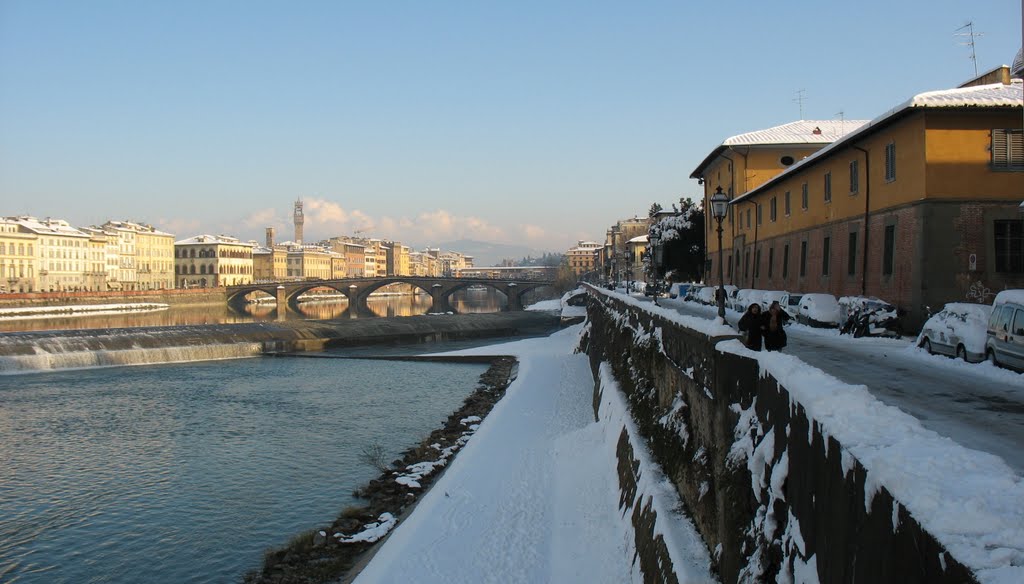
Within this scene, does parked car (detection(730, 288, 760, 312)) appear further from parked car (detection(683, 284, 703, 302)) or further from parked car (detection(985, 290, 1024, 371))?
parked car (detection(985, 290, 1024, 371))

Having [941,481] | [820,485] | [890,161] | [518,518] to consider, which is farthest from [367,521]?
[890,161]

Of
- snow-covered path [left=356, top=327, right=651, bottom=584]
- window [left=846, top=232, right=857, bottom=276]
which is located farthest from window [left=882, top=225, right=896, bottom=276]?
snow-covered path [left=356, top=327, right=651, bottom=584]

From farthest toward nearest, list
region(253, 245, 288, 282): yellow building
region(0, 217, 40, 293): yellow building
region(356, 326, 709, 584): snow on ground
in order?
region(253, 245, 288, 282): yellow building, region(0, 217, 40, 293): yellow building, region(356, 326, 709, 584): snow on ground

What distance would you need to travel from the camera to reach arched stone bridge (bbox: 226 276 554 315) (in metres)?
113

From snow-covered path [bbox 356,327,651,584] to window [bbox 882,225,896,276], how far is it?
37.1 feet

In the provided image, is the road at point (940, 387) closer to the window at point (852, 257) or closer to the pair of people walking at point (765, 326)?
the pair of people walking at point (765, 326)

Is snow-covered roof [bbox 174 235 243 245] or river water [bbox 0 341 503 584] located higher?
snow-covered roof [bbox 174 235 243 245]

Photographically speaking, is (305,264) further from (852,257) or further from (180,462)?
(852,257)

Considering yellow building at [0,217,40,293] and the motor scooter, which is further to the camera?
yellow building at [0,217,40,293]

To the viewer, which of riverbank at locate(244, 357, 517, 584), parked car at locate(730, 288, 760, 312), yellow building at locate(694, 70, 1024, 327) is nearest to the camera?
riverbank at locate(244, 357, 517, 584)

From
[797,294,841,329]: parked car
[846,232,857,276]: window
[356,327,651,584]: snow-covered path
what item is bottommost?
[356,327,651,584]: snow-covered path

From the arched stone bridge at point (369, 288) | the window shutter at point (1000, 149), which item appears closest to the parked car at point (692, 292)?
the window shutter at point (1000, 149)

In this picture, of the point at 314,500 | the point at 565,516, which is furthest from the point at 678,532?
the point at 314,500

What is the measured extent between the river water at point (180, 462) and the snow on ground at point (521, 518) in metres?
3.19
